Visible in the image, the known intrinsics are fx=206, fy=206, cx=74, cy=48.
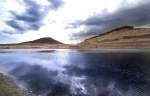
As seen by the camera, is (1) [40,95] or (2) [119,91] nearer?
(1) [40,95]

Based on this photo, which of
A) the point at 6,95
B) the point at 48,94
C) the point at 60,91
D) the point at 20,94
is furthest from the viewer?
the point at 60,91

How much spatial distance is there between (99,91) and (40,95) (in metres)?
8.57

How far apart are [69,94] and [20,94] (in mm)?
6380

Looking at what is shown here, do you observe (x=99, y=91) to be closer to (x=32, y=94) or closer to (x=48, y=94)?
(x=48, y=94)

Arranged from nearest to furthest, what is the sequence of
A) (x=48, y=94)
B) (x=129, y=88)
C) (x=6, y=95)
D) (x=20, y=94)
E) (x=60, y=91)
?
(x=6, y=95) < (x=20, y=94) < (x=48, y=94) < (x=60, y=91) < (x=129, y=88)

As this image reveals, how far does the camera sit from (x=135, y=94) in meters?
28.1

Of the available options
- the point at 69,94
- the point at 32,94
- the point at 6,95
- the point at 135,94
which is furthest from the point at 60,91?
the point at 135,94

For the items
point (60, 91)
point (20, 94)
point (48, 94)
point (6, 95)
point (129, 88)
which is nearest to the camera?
point (6, 95)

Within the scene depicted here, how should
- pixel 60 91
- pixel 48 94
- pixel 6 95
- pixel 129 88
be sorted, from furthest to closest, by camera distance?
pixel 129 88
pixel 60 91
pixel 48 94
pixel 6 95

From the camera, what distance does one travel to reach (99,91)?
29.8 metres

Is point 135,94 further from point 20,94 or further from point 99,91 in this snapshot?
point 20,94

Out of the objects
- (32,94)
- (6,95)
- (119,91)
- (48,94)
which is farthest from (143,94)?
(6,95)

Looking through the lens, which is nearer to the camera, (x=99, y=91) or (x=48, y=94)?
(x=48, y=94)

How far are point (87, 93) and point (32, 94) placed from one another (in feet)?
24.2
